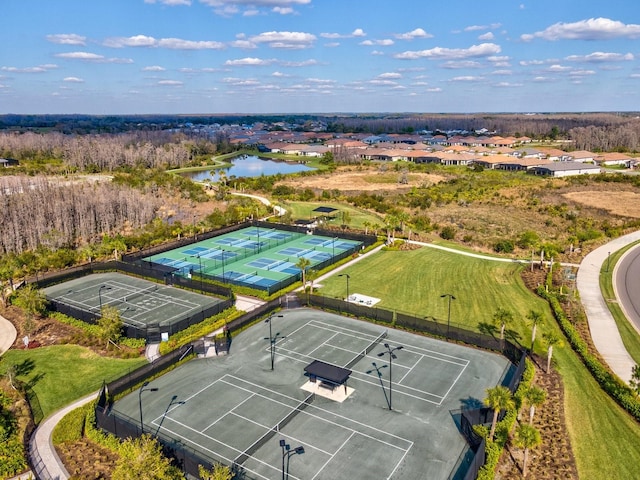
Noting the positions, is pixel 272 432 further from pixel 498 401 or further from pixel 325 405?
pixel 498 401

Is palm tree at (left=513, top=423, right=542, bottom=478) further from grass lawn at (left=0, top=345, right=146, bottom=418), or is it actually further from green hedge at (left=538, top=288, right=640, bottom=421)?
grass lawn at (left=0, top=345, right=146, bottom=418)

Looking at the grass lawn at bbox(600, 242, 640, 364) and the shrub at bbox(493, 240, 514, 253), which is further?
the shrub at bbox(493, 240, 514, 253)

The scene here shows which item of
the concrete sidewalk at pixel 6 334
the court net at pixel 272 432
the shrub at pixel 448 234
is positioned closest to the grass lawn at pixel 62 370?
the concrete sidewalk at pixel 6 334

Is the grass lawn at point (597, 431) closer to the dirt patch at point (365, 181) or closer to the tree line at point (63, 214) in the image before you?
the tree line at point (63, 214)

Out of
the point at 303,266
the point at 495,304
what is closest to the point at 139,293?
the point at 303,266

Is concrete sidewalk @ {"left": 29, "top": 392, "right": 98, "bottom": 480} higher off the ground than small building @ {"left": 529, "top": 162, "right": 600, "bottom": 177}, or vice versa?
small building @ {"left": 529, "top": 162, "right": 600, "bottom": 177}

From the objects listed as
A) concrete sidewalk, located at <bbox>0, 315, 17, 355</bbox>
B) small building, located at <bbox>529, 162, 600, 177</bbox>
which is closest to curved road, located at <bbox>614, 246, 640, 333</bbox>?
concrete sidewalk, located at <bbox>0, 315, 17, 355</bbox>

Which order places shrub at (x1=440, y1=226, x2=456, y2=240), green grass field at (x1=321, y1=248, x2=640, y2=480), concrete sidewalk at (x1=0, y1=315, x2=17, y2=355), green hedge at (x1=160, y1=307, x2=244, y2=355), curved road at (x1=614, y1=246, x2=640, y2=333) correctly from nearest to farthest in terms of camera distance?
green grass field at (x1=321, y1=248, x2=640, y2=480) → green hedge at (x1=160, y1=307, x2=244, y2=355) → concrete sidewalk at (x1=0, y1=315, x2=17, y2=355) → curved road at (x1=614, y1=246, x2=640, y2=333) → shrub at (x1=440, y1=226, x2=456, y2=240)
